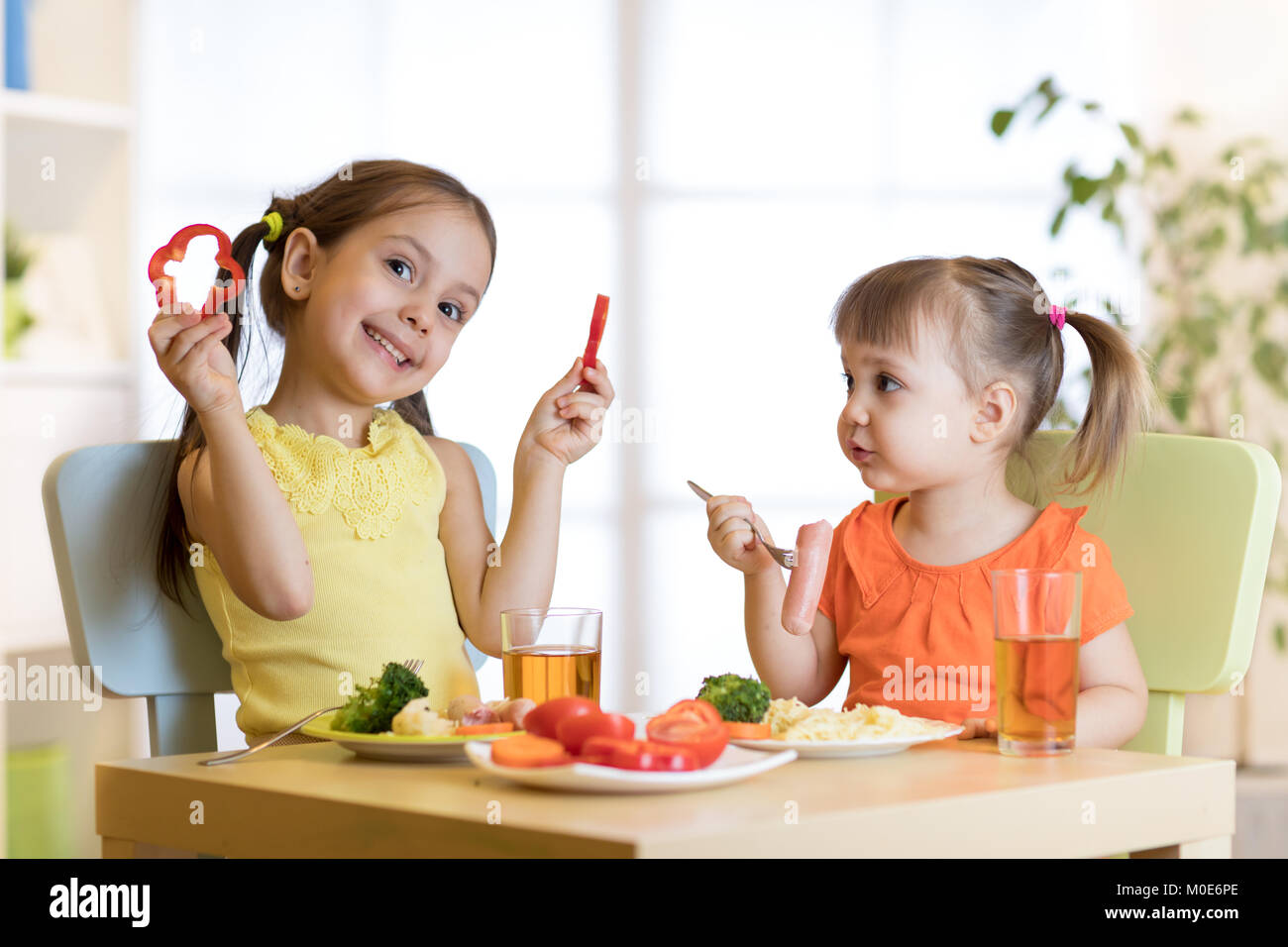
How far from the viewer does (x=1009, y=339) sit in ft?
4.88

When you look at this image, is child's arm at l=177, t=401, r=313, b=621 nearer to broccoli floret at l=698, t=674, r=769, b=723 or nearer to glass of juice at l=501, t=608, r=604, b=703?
glass of juice at l=501, t=608, r=604, b=703

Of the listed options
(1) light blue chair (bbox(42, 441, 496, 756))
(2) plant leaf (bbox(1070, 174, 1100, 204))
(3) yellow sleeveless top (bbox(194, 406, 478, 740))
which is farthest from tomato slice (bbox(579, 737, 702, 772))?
(2) plant leaf (bbox(1070, 174, 1100, 204))

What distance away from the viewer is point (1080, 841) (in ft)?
2.91

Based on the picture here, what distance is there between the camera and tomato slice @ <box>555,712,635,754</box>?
877mm

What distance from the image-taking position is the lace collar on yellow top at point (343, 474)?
4.90 feet

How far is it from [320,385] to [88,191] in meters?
1.52

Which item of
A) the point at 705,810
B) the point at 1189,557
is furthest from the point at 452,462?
the point at 705,810

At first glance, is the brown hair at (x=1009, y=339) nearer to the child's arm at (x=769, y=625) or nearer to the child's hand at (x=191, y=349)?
the child's arm at (x=769, y=625)

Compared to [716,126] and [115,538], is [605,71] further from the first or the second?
[115,538]

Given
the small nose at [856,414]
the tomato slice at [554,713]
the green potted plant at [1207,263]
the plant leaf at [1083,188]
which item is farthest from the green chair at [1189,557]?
the plant leaf at [1083,188]

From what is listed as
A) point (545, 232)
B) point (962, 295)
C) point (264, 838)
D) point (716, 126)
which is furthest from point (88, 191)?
point (264, 838)

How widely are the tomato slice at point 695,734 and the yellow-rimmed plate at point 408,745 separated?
13cm

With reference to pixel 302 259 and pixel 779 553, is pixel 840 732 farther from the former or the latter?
pixel 302 259

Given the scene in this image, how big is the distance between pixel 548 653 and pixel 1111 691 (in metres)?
0.55
